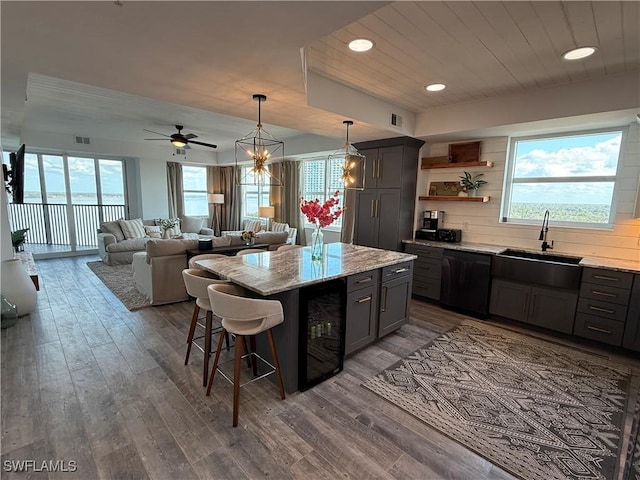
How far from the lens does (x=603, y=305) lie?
3039 mm

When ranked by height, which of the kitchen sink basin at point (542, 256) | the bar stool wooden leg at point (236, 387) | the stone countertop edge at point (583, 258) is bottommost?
the bar stool wooden leg at point (236, 387)

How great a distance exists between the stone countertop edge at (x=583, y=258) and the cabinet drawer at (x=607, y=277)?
5 cm

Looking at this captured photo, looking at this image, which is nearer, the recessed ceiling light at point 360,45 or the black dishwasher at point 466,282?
the recessed ceiling light at point 360,45

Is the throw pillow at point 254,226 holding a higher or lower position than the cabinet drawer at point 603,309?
higher

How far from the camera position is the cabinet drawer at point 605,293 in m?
2.93

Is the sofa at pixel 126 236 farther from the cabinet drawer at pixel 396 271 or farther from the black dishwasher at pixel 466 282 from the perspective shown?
the black dishwasher at pixel 466 282

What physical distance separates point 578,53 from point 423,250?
265 cm

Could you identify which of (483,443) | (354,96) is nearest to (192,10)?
(354,96)

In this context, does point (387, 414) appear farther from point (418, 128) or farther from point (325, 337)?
point (418, 128)

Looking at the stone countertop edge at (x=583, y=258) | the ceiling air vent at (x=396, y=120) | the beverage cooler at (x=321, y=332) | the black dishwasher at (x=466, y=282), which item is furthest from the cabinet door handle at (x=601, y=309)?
the ceiling air vent at (x=396, y=120)

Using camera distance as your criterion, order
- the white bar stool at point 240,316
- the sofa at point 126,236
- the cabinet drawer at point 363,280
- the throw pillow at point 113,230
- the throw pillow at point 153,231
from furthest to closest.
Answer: the throw pillow at point 153,231 < the throw pillow at point 113,230 < the sofa at point 126,236 < the cabinet drawer at point 363,280 < the white bar stool at point 240,316

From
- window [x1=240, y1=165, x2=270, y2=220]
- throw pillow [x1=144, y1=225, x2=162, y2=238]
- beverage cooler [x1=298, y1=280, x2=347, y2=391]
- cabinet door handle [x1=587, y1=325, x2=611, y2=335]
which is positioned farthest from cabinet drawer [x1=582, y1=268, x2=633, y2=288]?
throw pillow [x1=144, y1=225, x2=162, y2=238]

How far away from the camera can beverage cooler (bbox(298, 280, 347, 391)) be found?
7.45 feet

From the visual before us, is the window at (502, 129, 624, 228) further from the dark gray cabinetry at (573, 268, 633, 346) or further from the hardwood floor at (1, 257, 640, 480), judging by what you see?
the hardwood floor at (1, 257, 640, 480)
